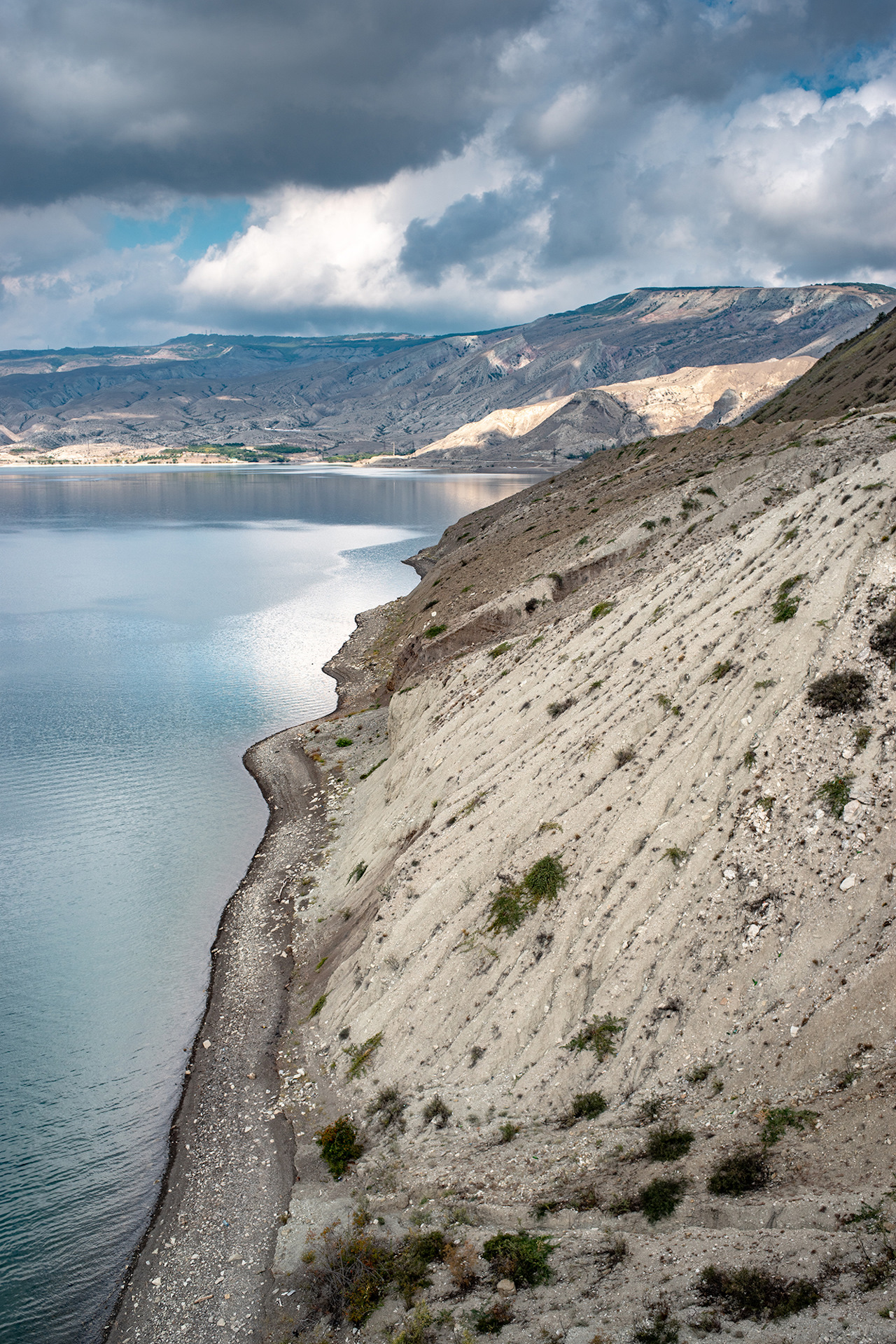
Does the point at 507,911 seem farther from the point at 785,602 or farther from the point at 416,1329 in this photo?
the point at 785,602

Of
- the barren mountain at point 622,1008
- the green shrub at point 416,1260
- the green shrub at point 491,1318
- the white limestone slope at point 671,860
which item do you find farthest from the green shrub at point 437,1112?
the green shrub at point 491,1318

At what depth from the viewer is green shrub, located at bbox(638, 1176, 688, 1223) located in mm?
10047

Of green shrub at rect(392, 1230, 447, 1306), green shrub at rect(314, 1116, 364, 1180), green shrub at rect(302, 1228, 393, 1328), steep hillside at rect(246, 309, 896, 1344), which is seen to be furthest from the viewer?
green shrub at rect(314, 1116, 364, 1180)

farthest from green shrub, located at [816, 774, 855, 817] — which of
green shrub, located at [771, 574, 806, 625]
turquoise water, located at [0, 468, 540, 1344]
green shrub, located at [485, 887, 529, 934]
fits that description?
turquoise water, located at [0, 468, 540, 1344]

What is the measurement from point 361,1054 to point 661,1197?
7372 mm

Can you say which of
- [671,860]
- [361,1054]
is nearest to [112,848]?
[361,1054]

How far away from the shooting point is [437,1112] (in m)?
13.9

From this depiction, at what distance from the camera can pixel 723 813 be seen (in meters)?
14.4

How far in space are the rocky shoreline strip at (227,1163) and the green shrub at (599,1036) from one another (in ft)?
19.4

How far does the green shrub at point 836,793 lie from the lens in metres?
13.1

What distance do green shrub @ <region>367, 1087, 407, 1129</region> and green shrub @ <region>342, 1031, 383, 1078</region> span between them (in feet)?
2.64

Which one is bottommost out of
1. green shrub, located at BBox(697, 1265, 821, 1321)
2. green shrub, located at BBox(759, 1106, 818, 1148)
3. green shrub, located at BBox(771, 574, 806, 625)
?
green shrub, located at BBox(697, 1265, 821, 1321)

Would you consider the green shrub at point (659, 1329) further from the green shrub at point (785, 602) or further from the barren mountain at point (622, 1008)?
the green shrub at point (785, 602)

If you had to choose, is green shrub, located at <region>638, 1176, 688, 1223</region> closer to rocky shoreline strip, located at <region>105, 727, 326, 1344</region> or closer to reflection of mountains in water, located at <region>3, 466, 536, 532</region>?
rocky shoreline strip, located at <region>105, 727, 326, 1344</region>
